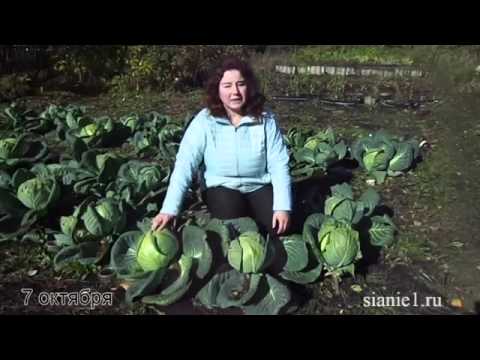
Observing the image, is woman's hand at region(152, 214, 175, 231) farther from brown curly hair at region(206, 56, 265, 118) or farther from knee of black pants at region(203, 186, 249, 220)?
brown curly hair at region(206, 56, 265, 118)

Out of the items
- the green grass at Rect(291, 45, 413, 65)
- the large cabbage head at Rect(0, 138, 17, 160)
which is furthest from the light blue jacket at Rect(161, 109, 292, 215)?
the large cabbage head at Rect(0, 138, 17, 160)

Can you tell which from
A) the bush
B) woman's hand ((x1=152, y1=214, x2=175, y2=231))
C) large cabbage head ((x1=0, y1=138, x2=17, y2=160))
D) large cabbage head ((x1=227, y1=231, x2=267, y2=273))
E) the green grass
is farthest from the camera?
large cabbage head ((x1=0, y1=138, x2=17, y2=160))

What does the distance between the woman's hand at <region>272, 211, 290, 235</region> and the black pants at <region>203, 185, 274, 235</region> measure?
8 centimetres

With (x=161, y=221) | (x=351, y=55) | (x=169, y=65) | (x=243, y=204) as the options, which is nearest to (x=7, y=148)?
(x=169, y=65)

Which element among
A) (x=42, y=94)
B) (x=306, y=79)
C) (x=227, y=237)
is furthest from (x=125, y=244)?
(x=306, y=79)

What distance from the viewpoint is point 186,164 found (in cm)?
402

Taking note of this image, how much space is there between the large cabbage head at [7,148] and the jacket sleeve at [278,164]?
2572mm

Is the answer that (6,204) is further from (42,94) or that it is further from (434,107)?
(434,107)

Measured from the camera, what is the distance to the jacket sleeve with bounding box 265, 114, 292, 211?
4.00m

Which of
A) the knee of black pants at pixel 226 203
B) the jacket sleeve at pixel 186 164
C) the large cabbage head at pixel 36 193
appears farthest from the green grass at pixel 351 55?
the large cabbage head at pixel 36 193

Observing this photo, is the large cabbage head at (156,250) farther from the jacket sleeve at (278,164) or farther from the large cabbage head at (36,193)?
the large cabbage head at (36,193)

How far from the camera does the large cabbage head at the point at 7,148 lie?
188 inches

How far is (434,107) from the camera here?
4.85 meters

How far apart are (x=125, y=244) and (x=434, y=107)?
3203mm
